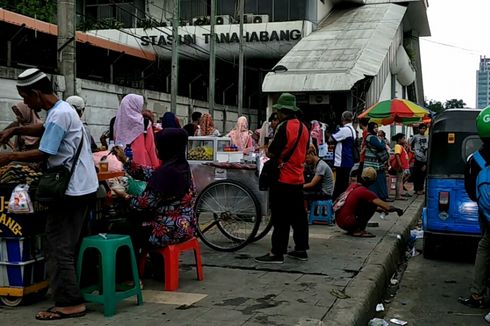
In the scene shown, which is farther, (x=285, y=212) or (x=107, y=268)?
(x=285, y=212)

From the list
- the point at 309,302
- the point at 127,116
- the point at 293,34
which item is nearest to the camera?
the point at 309,302

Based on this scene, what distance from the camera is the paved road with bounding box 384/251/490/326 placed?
541 centimetres

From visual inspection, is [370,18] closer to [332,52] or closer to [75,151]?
[332,52]

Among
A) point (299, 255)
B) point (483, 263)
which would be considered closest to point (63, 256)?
point (299, 255)

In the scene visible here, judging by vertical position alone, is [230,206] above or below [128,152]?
below

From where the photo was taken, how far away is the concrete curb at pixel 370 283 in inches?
182

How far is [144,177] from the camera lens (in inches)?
229

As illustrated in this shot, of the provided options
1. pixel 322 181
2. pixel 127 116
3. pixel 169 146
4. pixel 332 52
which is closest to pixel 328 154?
pixel 322 181

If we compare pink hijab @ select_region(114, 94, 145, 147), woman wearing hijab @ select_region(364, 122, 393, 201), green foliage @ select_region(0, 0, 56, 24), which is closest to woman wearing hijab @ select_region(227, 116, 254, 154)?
woman wearing hijab @ select_region(364, 122, 393, 201)

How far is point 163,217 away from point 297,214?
1806mm

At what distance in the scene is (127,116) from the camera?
633cm

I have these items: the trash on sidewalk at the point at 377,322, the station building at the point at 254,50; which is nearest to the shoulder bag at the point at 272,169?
the trash on sidewalk at the point at 377,322

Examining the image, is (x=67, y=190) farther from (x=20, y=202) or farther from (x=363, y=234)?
(x=363, y=234)

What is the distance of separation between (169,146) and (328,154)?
7478 mm
